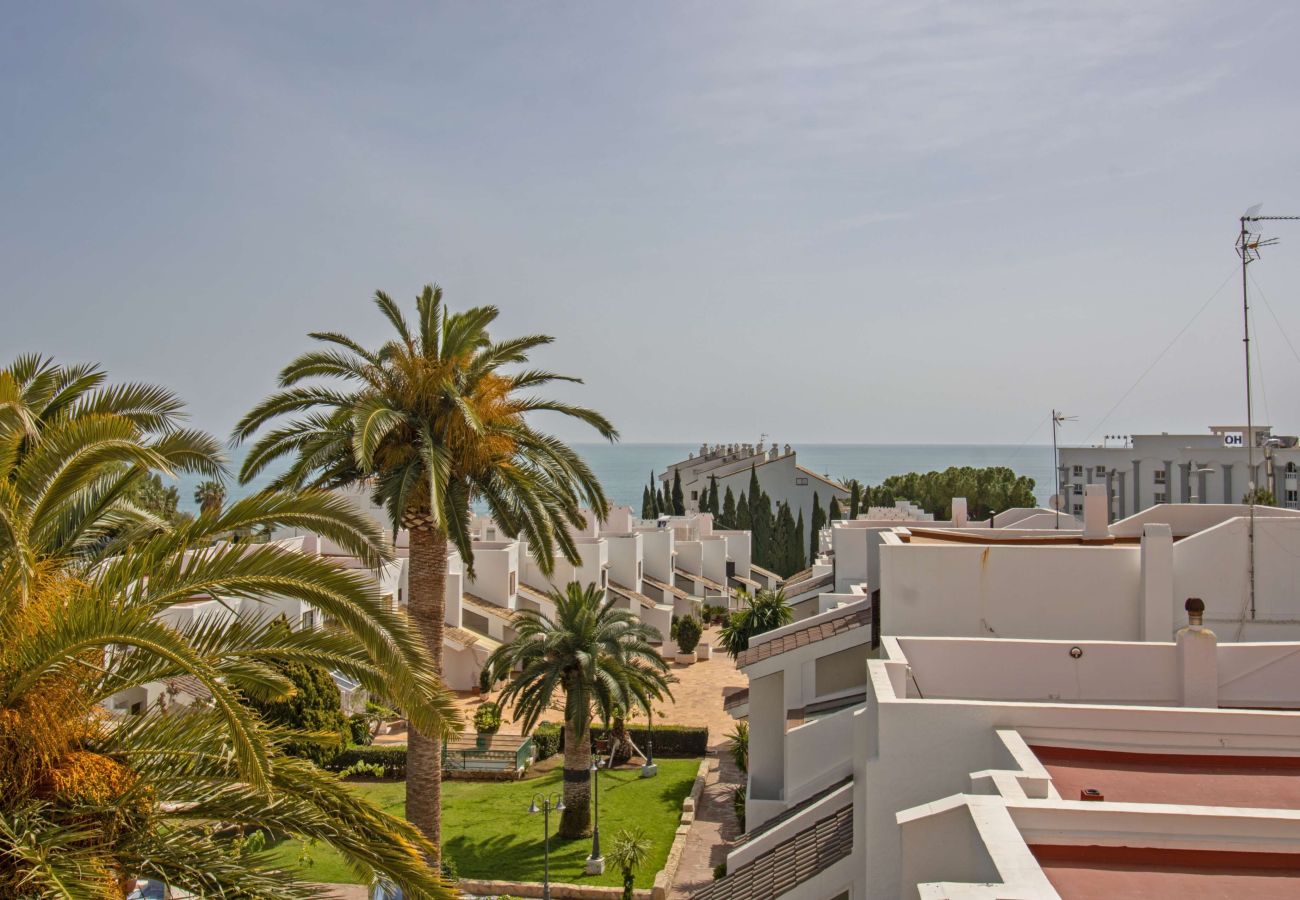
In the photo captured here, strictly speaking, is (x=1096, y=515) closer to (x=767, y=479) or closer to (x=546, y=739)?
(x=546, y=739)

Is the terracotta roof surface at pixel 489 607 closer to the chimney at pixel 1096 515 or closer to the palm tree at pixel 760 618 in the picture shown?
the palm tree at pixel 760 618

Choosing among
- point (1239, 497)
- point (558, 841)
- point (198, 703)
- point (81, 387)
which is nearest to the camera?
point (198, 703)

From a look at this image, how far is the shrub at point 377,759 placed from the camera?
93.9 feet

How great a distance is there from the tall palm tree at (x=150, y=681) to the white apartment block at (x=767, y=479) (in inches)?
2861

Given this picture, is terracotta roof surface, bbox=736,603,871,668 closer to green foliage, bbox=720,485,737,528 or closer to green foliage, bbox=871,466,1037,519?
green foliage, bbox=871,466,1037,519

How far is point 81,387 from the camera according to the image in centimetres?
1049

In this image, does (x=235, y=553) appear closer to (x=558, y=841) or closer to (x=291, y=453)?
(x=291, y=453)

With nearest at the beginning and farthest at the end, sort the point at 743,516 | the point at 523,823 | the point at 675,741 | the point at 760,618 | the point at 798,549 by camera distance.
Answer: the point at 523,823 < the point at 675,741 < the point at 760,618 < the point at 798,549 < the point at 743,516

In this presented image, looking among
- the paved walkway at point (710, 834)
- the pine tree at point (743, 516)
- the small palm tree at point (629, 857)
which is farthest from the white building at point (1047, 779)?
the pine tree at point (743, 516)

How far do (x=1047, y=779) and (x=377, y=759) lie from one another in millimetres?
25037

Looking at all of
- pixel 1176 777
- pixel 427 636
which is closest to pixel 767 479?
pixel 427 636

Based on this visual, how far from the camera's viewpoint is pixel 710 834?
2267 centimetres

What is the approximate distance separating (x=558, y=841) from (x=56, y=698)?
17.8m

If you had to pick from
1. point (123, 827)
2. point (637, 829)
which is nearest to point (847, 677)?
point (637, 829)
